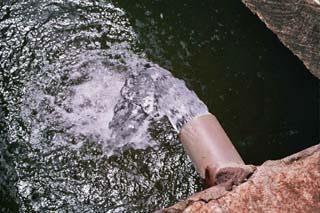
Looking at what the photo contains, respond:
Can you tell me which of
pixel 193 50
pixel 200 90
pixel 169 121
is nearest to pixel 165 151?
pixel 169 121

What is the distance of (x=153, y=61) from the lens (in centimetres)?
346

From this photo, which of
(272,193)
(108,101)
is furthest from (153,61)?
(272,193)

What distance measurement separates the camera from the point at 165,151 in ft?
9.95

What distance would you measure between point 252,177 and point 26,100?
73.4 inches

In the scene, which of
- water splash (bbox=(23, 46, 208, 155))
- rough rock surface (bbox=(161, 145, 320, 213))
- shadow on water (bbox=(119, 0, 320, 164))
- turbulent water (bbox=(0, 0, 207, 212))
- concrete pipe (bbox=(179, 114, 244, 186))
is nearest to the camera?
rough rock surface (bbox=(161, 145, 320, 213))

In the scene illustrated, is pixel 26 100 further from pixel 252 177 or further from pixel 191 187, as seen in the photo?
pixel 252 177

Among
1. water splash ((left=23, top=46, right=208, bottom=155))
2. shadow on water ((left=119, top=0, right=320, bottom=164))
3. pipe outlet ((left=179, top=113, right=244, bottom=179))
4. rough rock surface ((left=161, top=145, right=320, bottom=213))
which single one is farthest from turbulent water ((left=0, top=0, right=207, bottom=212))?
rough rock surface ((left=161, top=145, right=320, bottom=213))

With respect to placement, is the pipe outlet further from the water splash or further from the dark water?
the dark water

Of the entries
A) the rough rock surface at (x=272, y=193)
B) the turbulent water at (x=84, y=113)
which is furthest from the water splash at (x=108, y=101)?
the rough rock surface at (x=272, y=193)

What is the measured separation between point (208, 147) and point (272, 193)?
49 centimetres

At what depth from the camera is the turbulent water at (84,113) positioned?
2.78 metres

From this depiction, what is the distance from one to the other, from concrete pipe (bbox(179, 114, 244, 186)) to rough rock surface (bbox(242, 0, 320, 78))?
1.07 metres

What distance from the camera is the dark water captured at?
2797 millimetres

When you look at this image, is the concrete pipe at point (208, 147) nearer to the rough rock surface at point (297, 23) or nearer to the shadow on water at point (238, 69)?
the shadow on water at point (238, 69)
